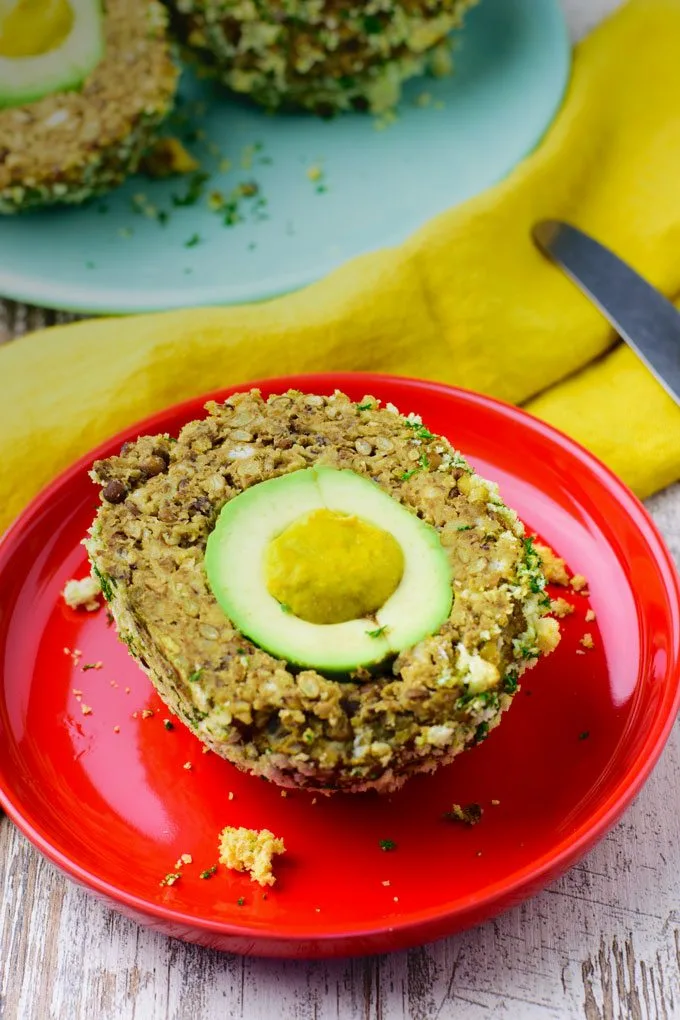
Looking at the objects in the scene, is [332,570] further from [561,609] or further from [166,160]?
[166,160]

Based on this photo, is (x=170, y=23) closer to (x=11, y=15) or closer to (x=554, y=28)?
(x=11, y=15)

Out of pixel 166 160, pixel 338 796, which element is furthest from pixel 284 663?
pixel 166 160

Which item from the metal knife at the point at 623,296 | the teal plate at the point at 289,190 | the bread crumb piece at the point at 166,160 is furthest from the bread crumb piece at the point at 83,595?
the bread crumb piece at the point at 166,160

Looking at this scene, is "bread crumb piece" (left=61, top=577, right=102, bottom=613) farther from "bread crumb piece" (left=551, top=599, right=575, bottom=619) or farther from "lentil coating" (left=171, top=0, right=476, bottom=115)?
"lentil coating" (left=171, top=0, right=476, bottom=115)

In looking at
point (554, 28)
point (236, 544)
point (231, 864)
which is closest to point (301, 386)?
point (236, 544)

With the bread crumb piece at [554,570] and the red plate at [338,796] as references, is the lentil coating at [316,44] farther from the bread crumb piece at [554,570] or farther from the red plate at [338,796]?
the bread crumb piece at [554,570]

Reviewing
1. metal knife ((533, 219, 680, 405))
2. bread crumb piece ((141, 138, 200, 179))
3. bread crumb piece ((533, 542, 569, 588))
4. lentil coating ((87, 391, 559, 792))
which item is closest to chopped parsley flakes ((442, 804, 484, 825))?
lentil coating ((87, 391, 559, 792))

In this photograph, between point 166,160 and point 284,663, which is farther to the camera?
point 166,160

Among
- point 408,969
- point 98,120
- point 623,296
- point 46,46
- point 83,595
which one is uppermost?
point 46,46
